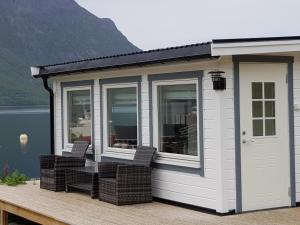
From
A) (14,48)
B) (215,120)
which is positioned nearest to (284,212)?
(215,120)

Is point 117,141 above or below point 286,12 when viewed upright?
below

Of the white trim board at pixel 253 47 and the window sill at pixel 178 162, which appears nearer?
the white trim board at pixel 253 47

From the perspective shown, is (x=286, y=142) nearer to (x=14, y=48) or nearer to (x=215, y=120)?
(x=215, y=120)

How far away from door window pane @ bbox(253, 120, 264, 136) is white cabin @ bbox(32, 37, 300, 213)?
0.04 feet

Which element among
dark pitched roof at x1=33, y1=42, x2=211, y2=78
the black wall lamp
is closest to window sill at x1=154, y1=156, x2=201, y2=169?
the black wall lamp

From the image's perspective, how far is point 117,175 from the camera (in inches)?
293

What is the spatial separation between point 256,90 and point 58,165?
11.0 ft

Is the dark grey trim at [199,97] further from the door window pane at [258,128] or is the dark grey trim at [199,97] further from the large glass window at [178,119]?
the door window pane at [258,128]

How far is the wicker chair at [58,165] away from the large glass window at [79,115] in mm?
280

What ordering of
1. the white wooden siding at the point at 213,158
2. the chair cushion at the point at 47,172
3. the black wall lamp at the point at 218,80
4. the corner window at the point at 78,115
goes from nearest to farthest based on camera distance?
the black wall lamp at the point at 218,80
the white wooden siding at the point at 213,158
the chair cushion at the point at 47,172
the corner window at the point at 78,115

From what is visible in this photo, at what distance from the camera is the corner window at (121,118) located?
27.8 ft

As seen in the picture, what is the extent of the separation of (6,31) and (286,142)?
171143mm

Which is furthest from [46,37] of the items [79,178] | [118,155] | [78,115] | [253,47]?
[253,47]

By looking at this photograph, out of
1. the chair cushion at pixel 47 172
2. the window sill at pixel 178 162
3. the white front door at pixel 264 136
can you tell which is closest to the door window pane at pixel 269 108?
the white front door at pixel 264 136
